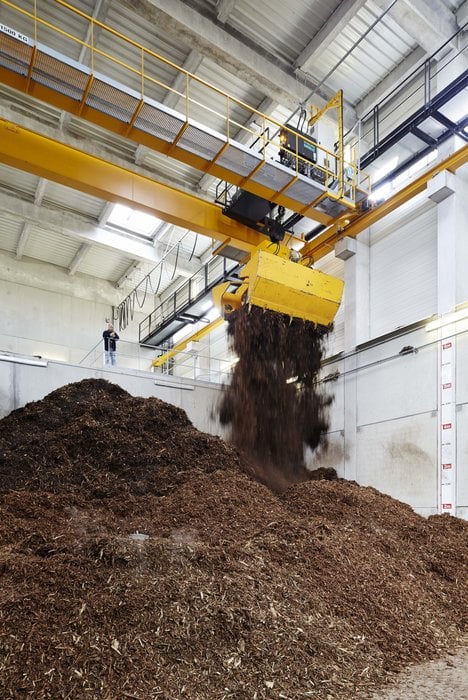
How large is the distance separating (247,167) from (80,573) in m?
6.36

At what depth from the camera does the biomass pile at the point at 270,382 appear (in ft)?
27.9

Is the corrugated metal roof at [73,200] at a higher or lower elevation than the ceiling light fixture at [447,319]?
higher

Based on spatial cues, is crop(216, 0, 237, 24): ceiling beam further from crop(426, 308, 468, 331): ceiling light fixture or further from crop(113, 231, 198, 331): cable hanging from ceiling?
crop(113, 231, 198, 331): cable hanging from ceiling

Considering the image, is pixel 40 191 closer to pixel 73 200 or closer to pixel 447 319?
pixel 73 200

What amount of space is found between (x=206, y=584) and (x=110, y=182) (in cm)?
692

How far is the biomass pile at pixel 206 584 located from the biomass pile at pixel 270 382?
87.9 inches

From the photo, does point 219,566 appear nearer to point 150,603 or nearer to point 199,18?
point 150,603

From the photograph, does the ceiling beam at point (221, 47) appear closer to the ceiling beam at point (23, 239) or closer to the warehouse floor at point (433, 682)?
the ceiling beam at point (23, 239)

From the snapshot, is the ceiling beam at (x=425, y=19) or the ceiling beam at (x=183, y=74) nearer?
the ceiling beam at (x=425, y=19)

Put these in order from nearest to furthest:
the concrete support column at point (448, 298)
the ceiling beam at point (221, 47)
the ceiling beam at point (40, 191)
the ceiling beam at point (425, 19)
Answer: the concrete support column at point (448, 298) → the ceiling beam at point (425, 19) → the ceiling beam at point (221, 47) → the ceiling beam at point (40, 191)

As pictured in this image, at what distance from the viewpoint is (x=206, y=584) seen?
360 cm

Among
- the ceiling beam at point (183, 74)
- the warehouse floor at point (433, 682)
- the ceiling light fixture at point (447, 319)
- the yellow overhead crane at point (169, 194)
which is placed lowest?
the warehouse floor at point (433, 682)

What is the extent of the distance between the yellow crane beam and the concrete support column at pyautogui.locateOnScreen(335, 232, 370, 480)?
9.36 feet

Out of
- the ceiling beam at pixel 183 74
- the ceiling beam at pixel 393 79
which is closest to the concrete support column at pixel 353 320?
the ceiling beam at pixel 393 79
